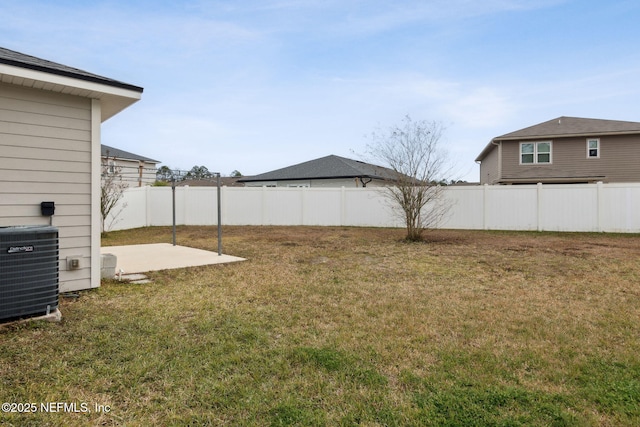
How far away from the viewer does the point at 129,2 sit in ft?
28.0

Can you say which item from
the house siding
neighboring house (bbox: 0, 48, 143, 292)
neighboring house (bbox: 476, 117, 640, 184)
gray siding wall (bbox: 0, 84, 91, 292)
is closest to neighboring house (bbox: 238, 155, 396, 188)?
the house siding

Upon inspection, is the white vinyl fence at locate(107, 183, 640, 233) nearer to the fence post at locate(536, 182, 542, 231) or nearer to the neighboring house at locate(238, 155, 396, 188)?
the fence post at locate(536, 182, 542, 231)

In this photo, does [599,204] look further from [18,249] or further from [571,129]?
[18,249]

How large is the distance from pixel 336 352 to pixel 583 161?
61.3 feet

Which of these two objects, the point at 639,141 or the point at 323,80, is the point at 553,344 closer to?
the point at 323,80

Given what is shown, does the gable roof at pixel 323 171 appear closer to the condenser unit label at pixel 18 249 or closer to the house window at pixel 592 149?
the house window at pixel 592 149

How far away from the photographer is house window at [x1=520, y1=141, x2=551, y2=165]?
1709cm

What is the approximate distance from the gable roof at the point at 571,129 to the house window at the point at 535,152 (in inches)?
17.1

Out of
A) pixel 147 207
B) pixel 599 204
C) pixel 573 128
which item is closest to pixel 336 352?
pixel 599 204

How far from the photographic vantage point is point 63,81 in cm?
421

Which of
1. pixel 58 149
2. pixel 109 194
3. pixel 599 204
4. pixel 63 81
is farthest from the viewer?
pixel 109 194

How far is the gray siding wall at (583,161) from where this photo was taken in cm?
1605

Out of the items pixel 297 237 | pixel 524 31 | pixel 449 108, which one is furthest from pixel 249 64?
pixel 524 31

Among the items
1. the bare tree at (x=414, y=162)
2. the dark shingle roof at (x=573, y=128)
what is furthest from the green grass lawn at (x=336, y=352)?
the dark shingle roof at (x=573, y=128)
